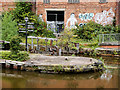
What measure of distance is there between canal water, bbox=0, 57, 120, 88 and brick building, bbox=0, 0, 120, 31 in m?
10.1

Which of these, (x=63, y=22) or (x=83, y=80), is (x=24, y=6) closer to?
(x=63, y=22)

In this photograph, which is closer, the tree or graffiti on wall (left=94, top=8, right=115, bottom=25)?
the tree

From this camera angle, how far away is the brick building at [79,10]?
19.4 meters

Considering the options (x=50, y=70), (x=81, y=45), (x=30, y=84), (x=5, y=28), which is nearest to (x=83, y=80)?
(x=50, y=70)

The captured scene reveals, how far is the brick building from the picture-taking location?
1942 centimetres

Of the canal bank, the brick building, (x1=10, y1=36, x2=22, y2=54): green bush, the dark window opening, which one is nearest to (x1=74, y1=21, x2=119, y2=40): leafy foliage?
the brick building

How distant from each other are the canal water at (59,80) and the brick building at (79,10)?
10.1 metres

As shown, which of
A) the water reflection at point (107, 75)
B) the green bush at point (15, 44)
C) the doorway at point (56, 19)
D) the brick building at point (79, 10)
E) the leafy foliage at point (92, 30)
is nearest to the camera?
the water reflection at point (107, 75)

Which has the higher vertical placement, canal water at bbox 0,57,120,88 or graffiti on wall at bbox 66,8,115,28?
graffiti on wall at bbox 66,8,115,28

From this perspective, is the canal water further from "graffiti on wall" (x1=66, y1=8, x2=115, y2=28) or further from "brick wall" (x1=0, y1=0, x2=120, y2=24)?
"brick wall" (x1=0, y1=0, x2=120, y2=24)

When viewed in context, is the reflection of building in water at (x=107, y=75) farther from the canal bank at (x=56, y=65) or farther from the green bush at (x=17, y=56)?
the green bush at (x=17, y=56)

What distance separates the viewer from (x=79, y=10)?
19.6 meters

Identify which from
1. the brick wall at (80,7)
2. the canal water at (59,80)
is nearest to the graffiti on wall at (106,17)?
the brick wall at (80,7)

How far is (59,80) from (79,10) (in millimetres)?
12045
